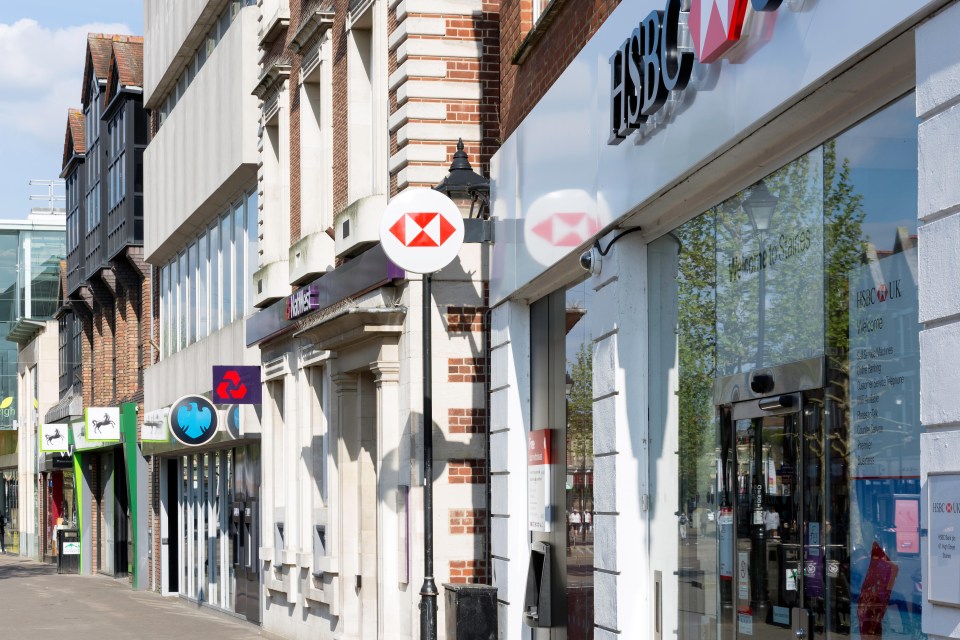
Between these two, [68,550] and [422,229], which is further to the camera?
[68,550]

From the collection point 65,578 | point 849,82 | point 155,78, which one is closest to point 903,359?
point 849,82

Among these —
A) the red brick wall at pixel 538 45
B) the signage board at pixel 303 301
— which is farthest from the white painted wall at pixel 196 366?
the red brick wall at pixel 538 45

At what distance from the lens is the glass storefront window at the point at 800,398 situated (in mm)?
6215

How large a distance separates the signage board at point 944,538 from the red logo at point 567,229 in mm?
4869

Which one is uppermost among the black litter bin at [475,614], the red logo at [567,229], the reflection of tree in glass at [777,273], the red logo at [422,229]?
the red logo at [422,229]

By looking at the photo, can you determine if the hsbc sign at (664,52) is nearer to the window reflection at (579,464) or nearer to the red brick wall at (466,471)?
the window reflection at (579,464)

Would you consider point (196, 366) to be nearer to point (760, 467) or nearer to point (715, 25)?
point (760, 467)

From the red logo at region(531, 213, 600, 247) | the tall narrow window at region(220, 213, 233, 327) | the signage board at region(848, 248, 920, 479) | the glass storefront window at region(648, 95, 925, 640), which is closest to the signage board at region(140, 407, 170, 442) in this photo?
the tall narrow window at region(220, 213, 233, 327)

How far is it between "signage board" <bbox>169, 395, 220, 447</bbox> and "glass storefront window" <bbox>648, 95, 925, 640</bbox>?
16.8 m

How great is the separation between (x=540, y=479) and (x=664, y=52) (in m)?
4.97

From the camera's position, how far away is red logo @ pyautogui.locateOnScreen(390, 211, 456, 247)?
11953mm

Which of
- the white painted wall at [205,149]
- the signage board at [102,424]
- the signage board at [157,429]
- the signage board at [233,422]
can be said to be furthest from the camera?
the signage board at [102,424]

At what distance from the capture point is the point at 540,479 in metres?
12.3

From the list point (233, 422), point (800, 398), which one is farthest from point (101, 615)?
point (800, 398)
